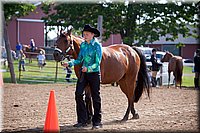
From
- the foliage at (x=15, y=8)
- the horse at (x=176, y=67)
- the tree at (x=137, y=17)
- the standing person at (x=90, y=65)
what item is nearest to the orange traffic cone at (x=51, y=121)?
the standing person at (x=90, y=65)

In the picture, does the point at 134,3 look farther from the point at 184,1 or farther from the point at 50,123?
the point at 50,123

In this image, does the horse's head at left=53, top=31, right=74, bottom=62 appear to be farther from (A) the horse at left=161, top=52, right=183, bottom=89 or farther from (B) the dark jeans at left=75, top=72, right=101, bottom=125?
(A) the horse at left=161, top=52, right=183, bottom=89

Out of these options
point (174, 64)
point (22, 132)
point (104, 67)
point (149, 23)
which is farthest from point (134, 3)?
point (22, 132)

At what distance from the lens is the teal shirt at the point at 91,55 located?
669 cm

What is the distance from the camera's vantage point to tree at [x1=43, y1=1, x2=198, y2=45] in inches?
Result: 930

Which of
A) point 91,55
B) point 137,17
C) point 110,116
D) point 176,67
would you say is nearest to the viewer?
point 91,55

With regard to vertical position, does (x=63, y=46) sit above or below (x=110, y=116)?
above

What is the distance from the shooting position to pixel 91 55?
6.73 m

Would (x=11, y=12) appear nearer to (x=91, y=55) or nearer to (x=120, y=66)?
(x=120, y=66)

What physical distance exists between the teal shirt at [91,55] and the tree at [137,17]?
1697 cm

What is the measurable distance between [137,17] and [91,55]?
58.9ft

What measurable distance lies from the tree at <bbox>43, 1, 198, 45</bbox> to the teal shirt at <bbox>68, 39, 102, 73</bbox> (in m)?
17.0

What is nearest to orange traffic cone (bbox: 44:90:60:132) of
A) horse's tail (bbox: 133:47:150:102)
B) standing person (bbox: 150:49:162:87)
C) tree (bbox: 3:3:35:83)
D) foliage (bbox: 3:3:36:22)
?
horse's tail (bbox: 133:47:150:102)

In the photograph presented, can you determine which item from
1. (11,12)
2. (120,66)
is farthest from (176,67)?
(120,66)
